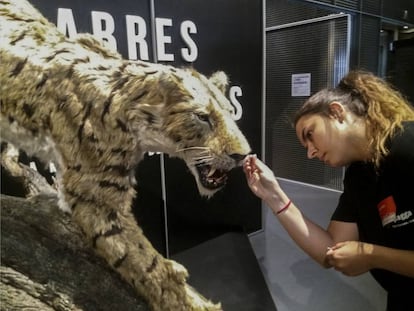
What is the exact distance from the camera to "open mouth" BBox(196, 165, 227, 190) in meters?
1.22

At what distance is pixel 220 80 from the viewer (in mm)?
1346

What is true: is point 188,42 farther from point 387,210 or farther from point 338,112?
point 387,210

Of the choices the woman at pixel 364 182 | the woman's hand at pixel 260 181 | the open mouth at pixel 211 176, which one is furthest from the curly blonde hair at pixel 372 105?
the open mouth at pixel 211 176

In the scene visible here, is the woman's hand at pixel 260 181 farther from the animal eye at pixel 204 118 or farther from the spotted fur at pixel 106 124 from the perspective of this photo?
the animal eye at pixel 204 118

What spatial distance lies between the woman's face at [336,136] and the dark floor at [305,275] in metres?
0.46

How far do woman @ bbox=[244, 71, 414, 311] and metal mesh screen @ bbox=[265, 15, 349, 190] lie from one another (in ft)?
2.07

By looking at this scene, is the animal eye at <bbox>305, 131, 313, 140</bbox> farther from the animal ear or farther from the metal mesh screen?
the metal mesh screen

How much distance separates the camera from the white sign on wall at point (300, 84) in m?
2.11

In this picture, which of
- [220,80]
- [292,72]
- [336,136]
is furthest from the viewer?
[292,72]

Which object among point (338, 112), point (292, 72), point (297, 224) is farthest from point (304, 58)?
point (297, 224)

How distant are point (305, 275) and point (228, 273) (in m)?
0.72

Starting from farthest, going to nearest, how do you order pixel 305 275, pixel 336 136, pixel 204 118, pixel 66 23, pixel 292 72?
1. pixel 292 72
2. pixel 305 275
3. pixel 336 136
4. pixel 204 118
5. pixel 66 23

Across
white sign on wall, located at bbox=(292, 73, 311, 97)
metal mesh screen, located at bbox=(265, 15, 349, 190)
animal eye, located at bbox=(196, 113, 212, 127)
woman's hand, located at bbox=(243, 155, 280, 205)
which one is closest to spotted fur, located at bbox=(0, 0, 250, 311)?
animal eye, located at bbox=(196, 113, 212, 127)

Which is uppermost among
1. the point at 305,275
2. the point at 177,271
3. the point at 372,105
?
the point at 372,105
